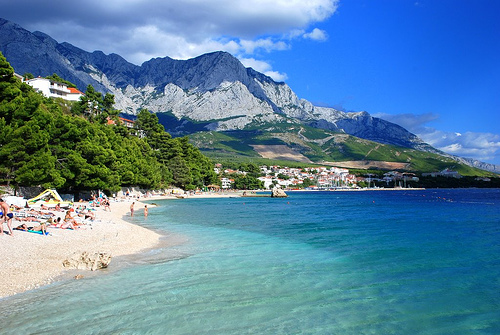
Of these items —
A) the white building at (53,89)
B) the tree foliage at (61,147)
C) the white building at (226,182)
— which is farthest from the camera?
the white building at (226,182)

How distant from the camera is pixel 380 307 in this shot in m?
9.95

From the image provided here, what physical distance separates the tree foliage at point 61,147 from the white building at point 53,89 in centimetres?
946

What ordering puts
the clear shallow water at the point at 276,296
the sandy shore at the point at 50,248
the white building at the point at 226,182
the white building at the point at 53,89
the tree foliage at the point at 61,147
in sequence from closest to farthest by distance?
the clear shallow water at the point at 276,296
the sandy shore at the point at 50,248
the tree foliage at the point at 61,147
the white building at the point at 53,89
the white building at the point at 226,182

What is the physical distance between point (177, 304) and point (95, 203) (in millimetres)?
35075

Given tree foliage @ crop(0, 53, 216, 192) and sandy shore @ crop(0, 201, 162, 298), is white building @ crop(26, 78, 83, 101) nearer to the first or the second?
tree foliage @ crop(0, 53, 216, 192)

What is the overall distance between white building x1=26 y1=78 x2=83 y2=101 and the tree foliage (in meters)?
9.46

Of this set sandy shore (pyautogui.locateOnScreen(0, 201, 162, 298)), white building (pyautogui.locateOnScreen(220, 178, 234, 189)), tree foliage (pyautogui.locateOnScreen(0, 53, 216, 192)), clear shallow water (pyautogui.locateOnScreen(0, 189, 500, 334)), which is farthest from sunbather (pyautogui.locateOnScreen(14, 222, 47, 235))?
white building (pyautogui.locateOnScreen(220, 178, 234, 189))

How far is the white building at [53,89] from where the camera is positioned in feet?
244

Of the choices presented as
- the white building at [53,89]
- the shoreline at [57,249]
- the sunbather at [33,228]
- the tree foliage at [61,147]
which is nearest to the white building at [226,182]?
the tree foliage at [61,147]

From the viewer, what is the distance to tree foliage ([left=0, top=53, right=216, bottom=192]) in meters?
30.2

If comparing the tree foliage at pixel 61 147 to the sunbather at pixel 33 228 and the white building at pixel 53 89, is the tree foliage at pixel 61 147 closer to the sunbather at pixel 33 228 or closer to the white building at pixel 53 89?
the white building at pixel 53 89

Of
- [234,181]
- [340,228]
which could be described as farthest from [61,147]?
[234,181]

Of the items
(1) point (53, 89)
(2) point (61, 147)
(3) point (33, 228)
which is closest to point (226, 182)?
(1) point (53, 89)

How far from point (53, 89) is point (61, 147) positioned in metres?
46.0
